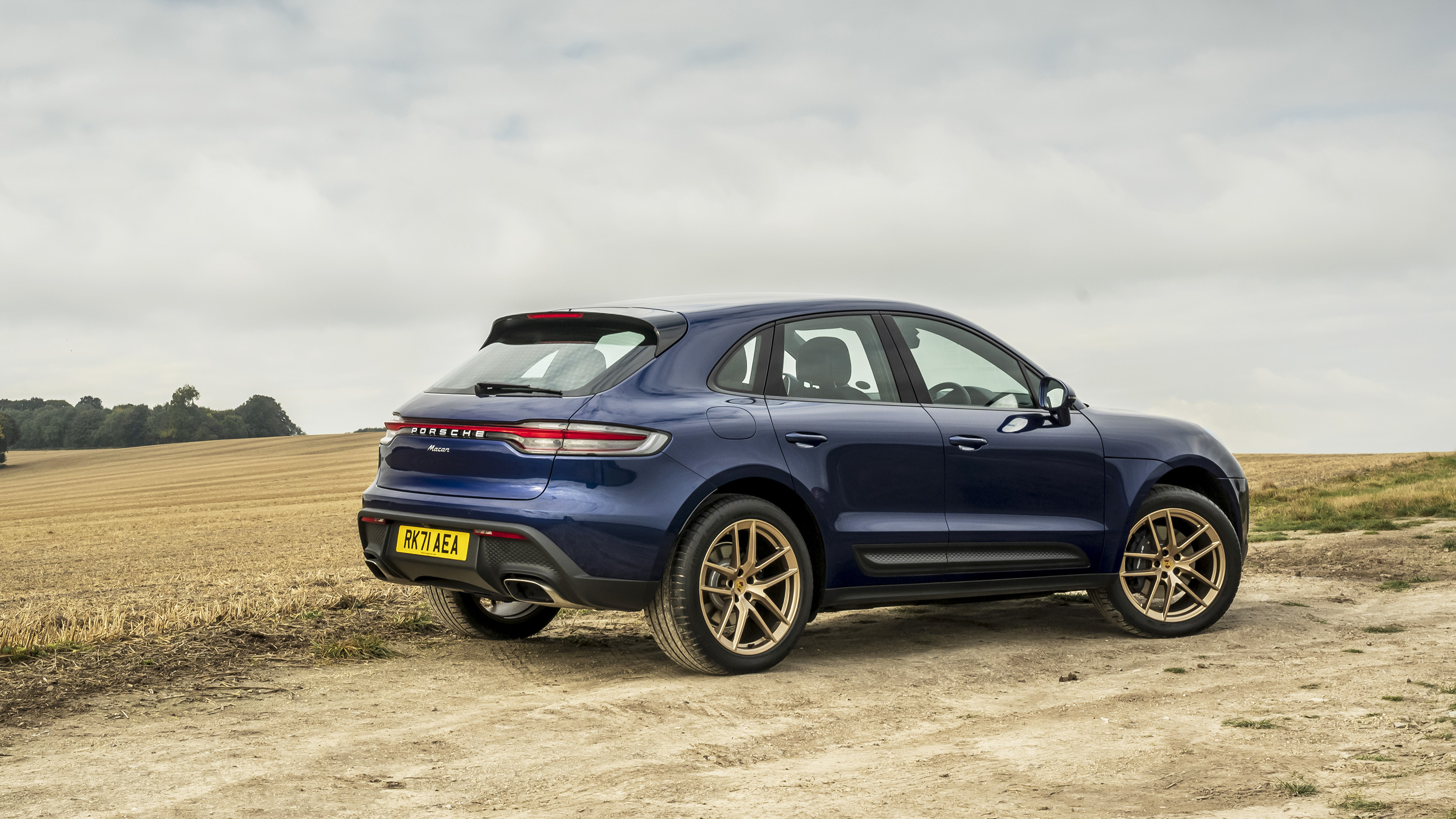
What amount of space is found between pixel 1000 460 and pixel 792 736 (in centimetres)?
235

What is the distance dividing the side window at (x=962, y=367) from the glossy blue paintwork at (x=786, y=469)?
80 mm

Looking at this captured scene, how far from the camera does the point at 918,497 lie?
621 centimetres

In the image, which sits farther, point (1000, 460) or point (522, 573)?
point (1000, 460)

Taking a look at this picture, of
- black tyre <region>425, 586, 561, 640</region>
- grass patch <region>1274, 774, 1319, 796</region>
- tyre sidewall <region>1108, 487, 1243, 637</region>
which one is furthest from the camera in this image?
tyre sidewall <region>1108, 487, 1243, 637</region>

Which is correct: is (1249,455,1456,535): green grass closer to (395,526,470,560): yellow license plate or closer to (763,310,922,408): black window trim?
(763,310,922,408): black window trim

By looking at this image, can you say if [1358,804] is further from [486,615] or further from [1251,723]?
[486,615]

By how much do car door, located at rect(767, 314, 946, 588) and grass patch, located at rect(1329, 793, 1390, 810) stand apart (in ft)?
8.50

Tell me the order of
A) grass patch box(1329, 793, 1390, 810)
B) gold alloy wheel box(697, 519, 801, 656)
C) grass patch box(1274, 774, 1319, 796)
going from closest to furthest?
grass patch box(1329, 793, 1390, 810) → grass patch box(1274, 774, 1319, 796) → gold alloy wheel box(697, 519, 801, 656)

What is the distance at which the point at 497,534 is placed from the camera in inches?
212

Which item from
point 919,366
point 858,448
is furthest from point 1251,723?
point 919,366

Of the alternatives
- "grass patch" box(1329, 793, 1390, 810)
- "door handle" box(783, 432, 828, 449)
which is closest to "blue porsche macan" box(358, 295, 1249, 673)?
"door handle" box(783, 432, 828, 449)

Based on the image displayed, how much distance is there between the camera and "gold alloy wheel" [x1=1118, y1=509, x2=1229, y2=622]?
709 cm

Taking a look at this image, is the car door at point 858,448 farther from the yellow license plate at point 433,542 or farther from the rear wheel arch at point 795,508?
the yellow license plate at point 433,542

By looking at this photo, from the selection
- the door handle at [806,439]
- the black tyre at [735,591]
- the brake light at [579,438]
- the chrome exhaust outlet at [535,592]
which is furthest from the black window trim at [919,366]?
the chrome exhaust outlet at [535,592]
